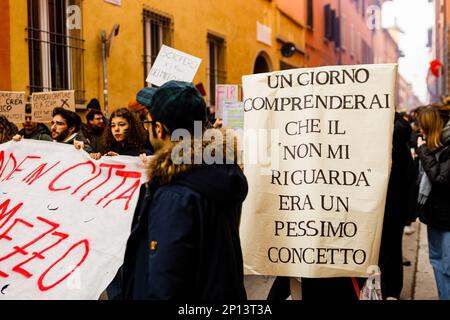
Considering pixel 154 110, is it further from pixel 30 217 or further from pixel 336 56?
pixel 336 56

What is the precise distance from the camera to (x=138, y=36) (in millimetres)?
10367

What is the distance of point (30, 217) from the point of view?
3.57 m

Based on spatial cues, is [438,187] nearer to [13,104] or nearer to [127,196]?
[127,196]

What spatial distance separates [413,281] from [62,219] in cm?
383

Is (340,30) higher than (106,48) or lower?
higher

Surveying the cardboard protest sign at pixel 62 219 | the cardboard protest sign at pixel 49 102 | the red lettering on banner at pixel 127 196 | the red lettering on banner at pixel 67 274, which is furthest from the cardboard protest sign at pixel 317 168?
the cardboard protest sign at pixel 49 102

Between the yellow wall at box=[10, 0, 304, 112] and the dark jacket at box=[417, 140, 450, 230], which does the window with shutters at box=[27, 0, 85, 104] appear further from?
the dark jacket at box=[417, 140, 450, 230]

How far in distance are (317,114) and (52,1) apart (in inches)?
242

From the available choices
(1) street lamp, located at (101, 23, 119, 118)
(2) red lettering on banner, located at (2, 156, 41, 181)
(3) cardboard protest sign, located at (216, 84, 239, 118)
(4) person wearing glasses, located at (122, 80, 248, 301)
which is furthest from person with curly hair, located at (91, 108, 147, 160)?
(1) street lamp, located at (101, 23, 119, 118)

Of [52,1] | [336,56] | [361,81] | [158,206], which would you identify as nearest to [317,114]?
[361,81]

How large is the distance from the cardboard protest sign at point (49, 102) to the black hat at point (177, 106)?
159 inches

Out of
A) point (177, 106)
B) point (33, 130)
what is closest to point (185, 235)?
point (177, 106)

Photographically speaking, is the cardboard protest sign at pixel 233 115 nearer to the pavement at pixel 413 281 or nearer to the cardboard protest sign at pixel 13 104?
the pavement at pixel 413 281
